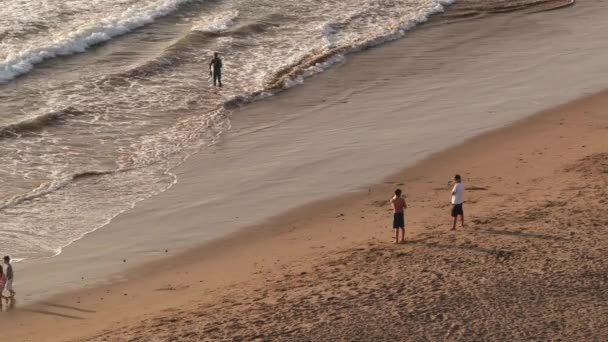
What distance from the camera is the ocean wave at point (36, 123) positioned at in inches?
1031

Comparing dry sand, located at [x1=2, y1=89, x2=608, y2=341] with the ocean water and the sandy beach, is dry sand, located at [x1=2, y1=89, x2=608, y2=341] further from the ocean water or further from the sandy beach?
the ocean water

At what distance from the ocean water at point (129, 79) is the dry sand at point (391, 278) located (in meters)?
2.94

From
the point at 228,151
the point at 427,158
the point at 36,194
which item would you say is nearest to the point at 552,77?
the point at 427,158

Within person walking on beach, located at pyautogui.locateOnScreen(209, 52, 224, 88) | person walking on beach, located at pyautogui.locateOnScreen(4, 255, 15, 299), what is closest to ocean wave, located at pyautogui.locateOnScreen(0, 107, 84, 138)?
person walking on beach, located at pyautogui.locateOnScreen(209, 52, 224, 88)

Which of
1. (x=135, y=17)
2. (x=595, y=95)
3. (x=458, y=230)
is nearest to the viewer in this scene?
(x=458, y=230)

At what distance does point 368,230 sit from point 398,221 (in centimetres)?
116

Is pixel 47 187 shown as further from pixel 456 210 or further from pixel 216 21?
pixel 216 21

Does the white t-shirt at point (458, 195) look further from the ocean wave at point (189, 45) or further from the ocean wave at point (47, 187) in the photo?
the ocean wave at point (189, 45)

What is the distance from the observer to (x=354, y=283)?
17078 mm

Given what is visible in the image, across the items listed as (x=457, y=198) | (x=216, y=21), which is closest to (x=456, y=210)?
(x=457, y=198)

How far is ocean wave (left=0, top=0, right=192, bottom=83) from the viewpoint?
31.4 meters

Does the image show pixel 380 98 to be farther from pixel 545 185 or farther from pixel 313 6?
pixel 313 6

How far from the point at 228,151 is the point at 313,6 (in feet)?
53.9

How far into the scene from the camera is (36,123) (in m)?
26.8
